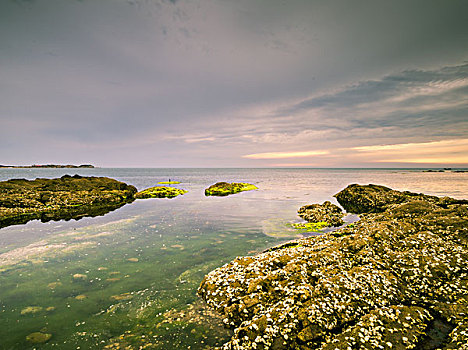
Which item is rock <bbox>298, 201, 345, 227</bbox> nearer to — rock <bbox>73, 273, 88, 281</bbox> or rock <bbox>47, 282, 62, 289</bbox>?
rock <bbox>73, 273, 88, 281</bbox>

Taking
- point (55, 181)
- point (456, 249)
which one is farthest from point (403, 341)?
point (55, 181)

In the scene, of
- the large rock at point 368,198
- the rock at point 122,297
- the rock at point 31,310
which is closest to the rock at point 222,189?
the large rock at point 368,198

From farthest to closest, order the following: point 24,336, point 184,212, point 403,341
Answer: point 184,212, point 24,336, point 403,341

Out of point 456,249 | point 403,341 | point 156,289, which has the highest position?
point 456,249

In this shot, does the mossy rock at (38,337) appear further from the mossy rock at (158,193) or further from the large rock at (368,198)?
the mossy rock at (158,193)

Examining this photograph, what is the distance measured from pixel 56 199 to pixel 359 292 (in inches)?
1883

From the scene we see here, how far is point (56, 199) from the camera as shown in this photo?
38.8 metres

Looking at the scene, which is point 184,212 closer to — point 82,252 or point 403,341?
point 82,252

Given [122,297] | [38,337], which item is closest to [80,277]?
[122,297]

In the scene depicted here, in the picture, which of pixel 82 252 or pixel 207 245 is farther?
pixel 207 245

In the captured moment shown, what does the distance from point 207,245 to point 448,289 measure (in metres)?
16.9

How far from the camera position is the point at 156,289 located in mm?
13547

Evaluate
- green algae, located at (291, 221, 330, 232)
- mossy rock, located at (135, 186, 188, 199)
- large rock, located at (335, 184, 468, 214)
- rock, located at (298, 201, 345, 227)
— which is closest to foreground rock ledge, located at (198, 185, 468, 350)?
green algae, located at (291, 221, 330, 232)

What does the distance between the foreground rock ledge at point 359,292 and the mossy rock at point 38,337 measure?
7159mm
